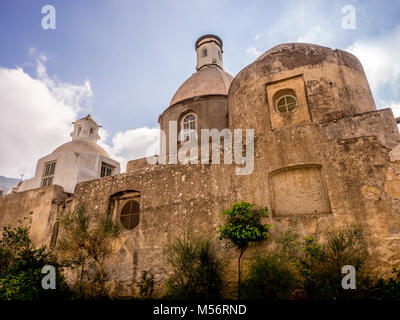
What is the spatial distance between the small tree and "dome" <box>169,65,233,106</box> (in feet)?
27.7

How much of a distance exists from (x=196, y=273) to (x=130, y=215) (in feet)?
14.9

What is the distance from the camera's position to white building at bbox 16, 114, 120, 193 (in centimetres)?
1720

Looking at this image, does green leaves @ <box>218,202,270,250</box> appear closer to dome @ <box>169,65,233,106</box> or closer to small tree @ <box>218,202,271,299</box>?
small tree @ <box>218,202,271,299</box>

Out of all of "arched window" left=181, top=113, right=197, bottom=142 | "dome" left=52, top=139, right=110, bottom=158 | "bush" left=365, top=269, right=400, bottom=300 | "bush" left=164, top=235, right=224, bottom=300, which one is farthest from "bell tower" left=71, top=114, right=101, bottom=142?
"bush" left=365, top=269, right=400, bottom=300

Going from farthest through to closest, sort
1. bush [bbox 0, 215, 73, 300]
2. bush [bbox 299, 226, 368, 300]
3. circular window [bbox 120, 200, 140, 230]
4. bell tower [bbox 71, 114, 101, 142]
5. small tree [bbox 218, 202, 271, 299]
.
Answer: bell tower [bbox 71, 114, 101, 142], circular window [bbox 120, 200, 140, 230], bush [bbox 0, 215, 73, 300], small tree [bbox 218, 202, 271, 299], bush [bbox 299, 226, 368, 300]

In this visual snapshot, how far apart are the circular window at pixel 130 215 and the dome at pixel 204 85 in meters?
6.92

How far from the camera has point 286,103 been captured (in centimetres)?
1005

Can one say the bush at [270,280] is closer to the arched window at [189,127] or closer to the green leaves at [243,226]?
the green leaves at [243,226]

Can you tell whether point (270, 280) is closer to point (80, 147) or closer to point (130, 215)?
point (130, 215)

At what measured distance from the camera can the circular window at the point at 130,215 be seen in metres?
10.8

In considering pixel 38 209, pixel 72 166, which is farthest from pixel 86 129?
pixel 38 209

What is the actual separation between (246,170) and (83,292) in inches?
272
